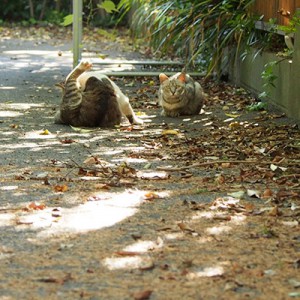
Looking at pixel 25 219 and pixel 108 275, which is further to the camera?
pixel 25 219

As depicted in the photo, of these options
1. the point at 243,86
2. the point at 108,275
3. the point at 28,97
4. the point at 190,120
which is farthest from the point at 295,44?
the point at 108,275

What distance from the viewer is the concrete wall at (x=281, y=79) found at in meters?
8.77

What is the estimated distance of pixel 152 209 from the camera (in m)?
5.21

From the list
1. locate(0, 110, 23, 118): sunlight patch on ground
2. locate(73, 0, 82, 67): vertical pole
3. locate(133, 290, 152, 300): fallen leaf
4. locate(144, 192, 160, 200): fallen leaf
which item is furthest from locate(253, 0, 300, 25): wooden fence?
locate(133, 290, 152, 300): fallen leaf

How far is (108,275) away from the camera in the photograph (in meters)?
3.95

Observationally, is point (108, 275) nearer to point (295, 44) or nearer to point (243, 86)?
point (295, 44)

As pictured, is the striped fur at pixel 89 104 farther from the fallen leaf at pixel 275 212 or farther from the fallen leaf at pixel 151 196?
the fallen leaf at pixel 275 212

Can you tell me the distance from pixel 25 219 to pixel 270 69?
192 inches

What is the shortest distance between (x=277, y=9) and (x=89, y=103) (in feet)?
9.45

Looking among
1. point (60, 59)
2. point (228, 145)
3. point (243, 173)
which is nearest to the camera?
point (243, 173)

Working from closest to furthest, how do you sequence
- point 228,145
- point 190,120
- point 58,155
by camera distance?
point 58,155, point 228,145, point 190,120

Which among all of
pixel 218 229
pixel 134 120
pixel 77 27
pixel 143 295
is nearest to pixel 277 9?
pixel 134 120

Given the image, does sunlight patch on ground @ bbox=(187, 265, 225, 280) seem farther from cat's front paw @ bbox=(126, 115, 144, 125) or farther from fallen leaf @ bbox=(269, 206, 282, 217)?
cat's front paw @ bbox=(126, 115, 144, 125)

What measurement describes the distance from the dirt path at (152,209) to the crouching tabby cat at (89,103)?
0.58 ft
